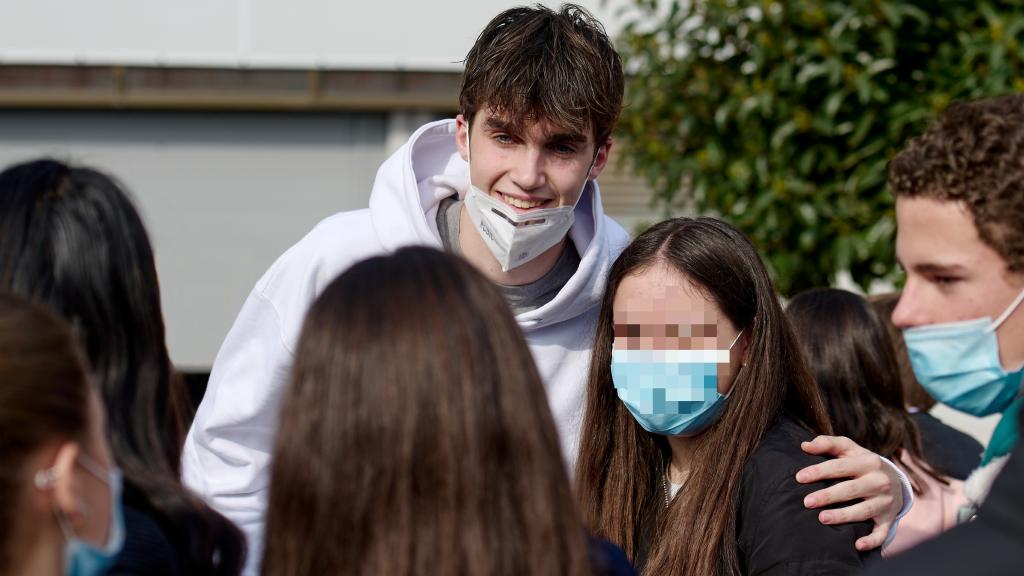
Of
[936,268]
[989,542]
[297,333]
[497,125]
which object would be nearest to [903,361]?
[936,268]

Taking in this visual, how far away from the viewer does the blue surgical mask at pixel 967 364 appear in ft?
8.36

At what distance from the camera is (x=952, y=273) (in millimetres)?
2510

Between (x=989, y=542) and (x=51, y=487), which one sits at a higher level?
(x=989, y=542)

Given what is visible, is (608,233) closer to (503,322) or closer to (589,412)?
(589,412)

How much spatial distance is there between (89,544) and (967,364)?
193cm

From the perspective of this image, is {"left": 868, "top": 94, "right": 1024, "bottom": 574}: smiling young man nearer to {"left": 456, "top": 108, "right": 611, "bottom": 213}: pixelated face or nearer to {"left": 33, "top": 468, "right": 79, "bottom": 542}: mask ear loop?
{"left": 456, "top": 108, "right": 611, "bottom": 213}: pixelated face

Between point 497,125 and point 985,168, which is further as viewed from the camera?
point 497,125

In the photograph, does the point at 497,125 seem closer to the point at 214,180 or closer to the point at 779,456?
the point at 779,456

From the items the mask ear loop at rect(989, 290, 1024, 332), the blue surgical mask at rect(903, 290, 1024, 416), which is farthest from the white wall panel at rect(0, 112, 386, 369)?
the mask ear loop at rect(989, 290, 1024, 332)

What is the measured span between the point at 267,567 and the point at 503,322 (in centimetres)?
49

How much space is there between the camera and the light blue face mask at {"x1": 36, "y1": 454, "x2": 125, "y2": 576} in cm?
155

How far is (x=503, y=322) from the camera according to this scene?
1662 mm

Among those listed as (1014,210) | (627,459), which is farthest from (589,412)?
(1014,210)

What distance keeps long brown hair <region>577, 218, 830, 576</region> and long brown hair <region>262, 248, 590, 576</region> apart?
2.92 ft
